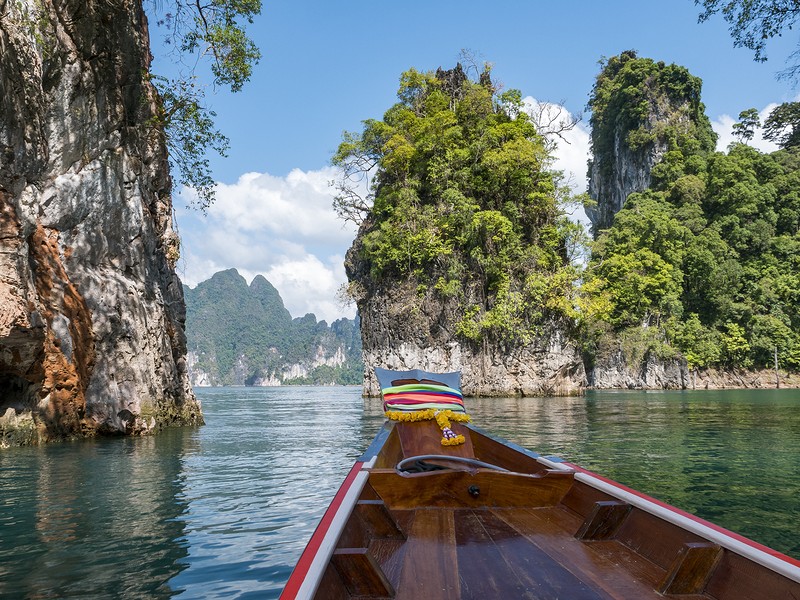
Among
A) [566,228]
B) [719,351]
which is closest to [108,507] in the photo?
[566,228]

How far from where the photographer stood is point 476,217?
25.9 metres

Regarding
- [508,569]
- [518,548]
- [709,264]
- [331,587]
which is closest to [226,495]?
[518,548]

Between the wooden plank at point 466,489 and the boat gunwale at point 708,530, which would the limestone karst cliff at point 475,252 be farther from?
the boat gunwale at point 708,530

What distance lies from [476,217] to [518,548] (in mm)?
23785

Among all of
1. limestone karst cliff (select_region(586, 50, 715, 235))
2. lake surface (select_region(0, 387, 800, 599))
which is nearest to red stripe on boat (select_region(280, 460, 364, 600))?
lake surface (select_region(0, 387, 800, 599))

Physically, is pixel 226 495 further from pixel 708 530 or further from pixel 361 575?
pixel 708 530

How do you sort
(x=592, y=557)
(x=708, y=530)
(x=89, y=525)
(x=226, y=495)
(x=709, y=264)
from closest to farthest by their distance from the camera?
(x=708, y=530) < (x=592, y=557) < (x=89, y=525) < (x=226, y=495) < (x=709, y=264)

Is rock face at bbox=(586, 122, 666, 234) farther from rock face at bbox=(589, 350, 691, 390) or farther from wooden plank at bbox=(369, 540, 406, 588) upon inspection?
wooden plank at bbox=(369, 540, 406, 588)

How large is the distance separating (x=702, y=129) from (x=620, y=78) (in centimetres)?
861

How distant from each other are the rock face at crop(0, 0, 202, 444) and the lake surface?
105 cm

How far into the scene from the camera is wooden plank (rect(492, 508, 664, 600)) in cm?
235

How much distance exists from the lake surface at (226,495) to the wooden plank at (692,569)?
2298mm

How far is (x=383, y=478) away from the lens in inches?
144

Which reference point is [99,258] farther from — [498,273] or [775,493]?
[498,273]
